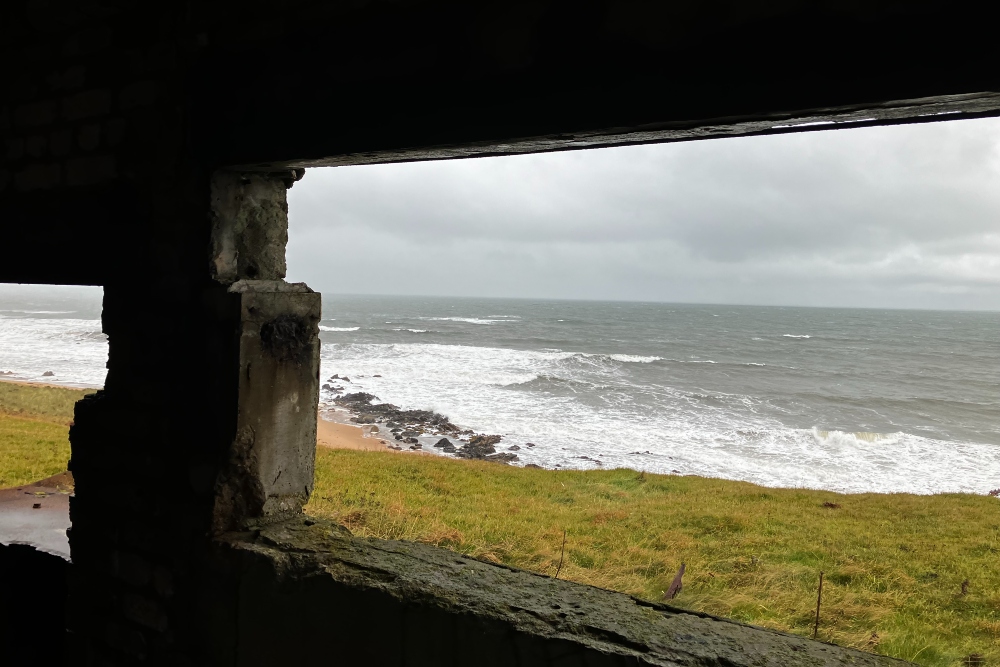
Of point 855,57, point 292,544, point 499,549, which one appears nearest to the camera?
point 855,57

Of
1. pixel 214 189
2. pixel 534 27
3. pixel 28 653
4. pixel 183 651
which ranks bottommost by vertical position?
pixel 28 653

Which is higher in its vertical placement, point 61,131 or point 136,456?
point 61,131

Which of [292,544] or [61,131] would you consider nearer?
[292,544]

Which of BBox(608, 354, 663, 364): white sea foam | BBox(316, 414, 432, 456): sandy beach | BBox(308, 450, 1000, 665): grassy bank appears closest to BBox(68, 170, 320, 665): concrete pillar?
BBox(308, 450, 1000, 665): grassy bank

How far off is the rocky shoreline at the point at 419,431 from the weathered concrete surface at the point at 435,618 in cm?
1446

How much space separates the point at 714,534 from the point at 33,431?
13434mm

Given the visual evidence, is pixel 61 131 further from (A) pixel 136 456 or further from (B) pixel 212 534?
(B) pixel 212 534

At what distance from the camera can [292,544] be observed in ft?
8.07

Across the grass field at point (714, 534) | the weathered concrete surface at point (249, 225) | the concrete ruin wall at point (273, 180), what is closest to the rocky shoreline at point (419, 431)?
the grass field at point (714, 534)

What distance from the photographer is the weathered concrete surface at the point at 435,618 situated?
182cm


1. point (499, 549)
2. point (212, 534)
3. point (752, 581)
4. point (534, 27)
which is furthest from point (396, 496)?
point (534, 27)

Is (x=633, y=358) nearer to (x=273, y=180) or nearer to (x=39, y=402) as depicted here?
(x=39, y=402)

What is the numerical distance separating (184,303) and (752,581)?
6888mm

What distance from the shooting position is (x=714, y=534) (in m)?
9.66
